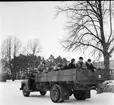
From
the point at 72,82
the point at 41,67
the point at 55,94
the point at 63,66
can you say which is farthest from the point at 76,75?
the point at 41,67

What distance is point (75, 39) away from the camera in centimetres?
1314

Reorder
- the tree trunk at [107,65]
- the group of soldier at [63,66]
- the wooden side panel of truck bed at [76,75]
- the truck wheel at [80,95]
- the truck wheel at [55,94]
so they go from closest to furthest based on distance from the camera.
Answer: the wooden side panel of truck bed at [76,75] < the group of soldier at [63,66] < the truck wheel at [55,94] < the tree trunk at [107,65] < the truck wheel at [80,95]

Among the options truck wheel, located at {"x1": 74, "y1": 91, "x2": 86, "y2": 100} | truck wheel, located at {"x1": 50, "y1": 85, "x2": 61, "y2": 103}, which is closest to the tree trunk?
truck wheel, located at {"x1": 74, "y1": 91, "x2": 86, "y2": 100}

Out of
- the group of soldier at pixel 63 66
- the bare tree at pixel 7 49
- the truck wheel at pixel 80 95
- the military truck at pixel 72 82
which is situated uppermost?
the bare tree at pixel 7 49

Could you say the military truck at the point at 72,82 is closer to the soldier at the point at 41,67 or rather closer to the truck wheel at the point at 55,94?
the truck wheel at the point at 55,94

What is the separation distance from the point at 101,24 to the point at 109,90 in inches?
180

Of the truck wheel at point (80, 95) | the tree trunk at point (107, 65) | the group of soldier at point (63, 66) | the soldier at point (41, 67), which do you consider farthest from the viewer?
the soldier at point (41, 67)

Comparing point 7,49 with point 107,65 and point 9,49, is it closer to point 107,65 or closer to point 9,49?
point 9,49

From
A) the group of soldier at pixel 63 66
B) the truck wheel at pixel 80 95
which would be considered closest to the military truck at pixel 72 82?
the truck wheel at pixel 80 95

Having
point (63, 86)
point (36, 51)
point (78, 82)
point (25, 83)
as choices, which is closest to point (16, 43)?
point (36, 51)

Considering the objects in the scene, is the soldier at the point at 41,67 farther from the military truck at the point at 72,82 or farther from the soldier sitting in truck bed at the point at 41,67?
Result: the military truck at the point at 72,82

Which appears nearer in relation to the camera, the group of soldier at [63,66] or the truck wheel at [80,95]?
the group of soldier at [63,66]

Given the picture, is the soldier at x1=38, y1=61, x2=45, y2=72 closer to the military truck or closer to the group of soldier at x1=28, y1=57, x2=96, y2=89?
the group of soldier at x1=28, y1=57, x2=96, y2=89

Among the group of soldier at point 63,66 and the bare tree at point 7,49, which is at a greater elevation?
the bare tree at point 7,49
